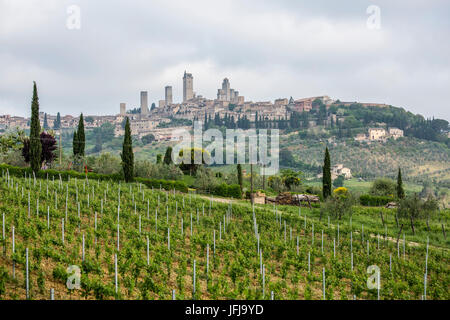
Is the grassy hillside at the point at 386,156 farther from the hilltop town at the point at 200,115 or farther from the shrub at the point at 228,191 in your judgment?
the shrub at the point at 228,191

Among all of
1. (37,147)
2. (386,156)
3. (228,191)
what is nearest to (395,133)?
(386,156)

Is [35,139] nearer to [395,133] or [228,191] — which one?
[228,191]

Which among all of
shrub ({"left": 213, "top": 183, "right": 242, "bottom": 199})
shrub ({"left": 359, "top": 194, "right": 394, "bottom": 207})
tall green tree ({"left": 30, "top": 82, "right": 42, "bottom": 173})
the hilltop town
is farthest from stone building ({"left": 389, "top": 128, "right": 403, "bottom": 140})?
tall green tree ({"left": 30, "top": 82, "right": 42, "bottom": 173})

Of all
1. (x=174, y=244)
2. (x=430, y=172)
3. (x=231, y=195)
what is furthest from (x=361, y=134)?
(x=174, y=244)

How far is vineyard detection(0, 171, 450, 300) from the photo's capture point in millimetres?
10641

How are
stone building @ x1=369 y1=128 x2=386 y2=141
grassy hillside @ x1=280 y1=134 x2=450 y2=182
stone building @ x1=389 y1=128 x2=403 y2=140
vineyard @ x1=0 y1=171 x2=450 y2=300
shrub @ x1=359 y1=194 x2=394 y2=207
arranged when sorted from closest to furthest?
vineyard @ x1=0 y1=171 x2=450 y2=300
shrub @ x1=359 y1=194 x2=394 y2=207
grassy hillside @ x1=280 y1=134 x2=450 y2=182
stone building @ x1=369 y1=128 x2=386 y2=141
stone building @ x1=389 y1=128 x2=403 y2=140

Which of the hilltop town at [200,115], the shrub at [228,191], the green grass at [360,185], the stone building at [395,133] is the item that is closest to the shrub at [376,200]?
the shrub at [228,191]

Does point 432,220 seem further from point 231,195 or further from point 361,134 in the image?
point 361,134

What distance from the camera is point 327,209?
81.4 ft

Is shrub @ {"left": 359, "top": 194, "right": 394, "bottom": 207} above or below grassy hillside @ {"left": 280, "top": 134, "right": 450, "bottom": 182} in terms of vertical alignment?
below

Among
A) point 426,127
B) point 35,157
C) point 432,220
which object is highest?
point 426,127

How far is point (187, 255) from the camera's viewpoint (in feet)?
47.6

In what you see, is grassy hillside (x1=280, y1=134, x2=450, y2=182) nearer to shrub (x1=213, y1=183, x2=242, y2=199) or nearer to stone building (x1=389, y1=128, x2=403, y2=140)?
stone building (x1=389, y1=128, x2=403, y2=140)

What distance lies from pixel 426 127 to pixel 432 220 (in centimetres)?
10343
